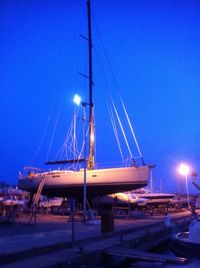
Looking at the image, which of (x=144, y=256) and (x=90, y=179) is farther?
(x=90, y=179)

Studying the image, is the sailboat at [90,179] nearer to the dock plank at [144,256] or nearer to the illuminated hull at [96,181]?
the illuminated hull at [96,181]

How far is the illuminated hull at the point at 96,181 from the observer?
36594mm

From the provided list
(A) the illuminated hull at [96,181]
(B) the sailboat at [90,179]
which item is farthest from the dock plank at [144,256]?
(A) the illuminated hull at [96,181]

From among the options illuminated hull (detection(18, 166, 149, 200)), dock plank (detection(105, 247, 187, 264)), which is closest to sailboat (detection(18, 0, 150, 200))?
illuminated hull (detection(18, 166, 149, 200))

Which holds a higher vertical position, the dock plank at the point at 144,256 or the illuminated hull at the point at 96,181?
the illuminated hull at the point at 96,181

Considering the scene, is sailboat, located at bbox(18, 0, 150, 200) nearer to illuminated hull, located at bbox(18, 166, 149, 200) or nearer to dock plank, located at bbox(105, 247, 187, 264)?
illuminated hull, located at bbox(18, 166, 149, 200)

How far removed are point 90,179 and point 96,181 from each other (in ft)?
2.34

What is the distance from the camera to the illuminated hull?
120 ft

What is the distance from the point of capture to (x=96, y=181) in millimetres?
37906

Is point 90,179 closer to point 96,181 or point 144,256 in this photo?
point 96,181

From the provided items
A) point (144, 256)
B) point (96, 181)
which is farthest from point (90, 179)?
point (144, 256)

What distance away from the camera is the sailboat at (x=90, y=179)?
36656 millimetres

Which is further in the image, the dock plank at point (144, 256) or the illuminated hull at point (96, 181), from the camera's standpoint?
the illuminated hull at point (96, 181)

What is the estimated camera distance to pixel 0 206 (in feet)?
141
